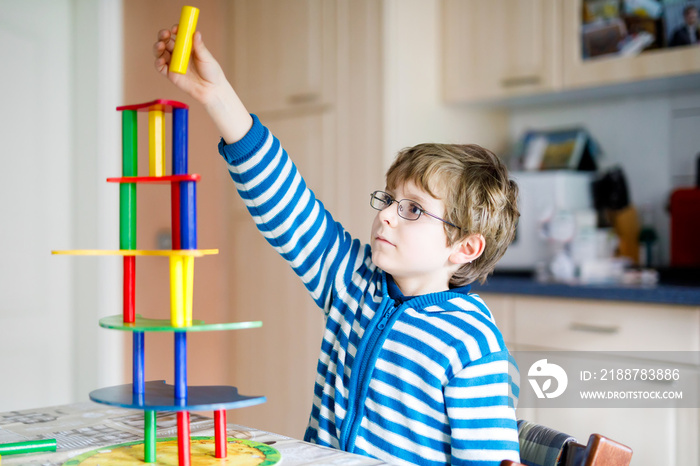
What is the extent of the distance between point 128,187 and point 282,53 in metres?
1.96

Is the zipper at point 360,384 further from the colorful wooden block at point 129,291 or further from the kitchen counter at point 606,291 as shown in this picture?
the kitchen counter at point 606,291

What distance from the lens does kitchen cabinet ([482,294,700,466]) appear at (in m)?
1.83

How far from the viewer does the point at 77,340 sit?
102 inches

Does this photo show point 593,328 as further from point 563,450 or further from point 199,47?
point 199,47

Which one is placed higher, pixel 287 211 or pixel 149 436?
pixel 287 211

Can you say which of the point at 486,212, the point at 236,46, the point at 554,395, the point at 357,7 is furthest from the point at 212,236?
the point at 486,212

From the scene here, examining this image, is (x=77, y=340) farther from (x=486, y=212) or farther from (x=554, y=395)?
(x=486, y=212)

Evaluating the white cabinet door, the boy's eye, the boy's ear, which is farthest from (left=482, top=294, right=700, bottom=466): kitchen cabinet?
the white cabinet door

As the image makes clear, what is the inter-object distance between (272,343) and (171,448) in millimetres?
1877

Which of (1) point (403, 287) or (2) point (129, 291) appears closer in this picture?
(2) point (129, 291)

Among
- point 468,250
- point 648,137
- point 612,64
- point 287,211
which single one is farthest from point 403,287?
point 648,137

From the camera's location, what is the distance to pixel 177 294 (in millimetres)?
759
